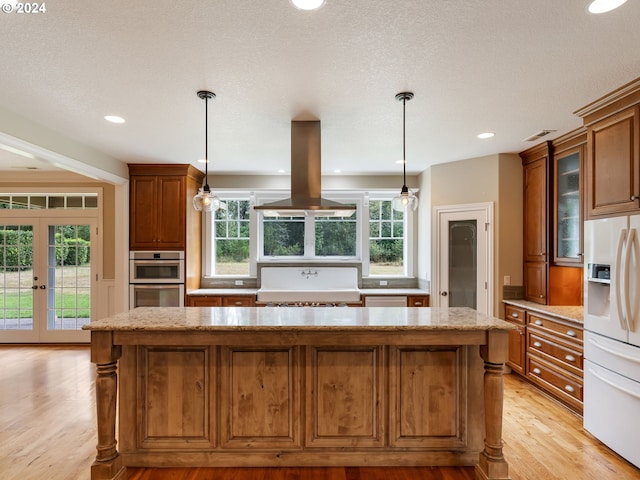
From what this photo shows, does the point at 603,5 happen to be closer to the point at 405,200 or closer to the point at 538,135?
the point at 405,200

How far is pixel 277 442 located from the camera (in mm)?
2346

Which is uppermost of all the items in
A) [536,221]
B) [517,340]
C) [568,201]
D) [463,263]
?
[568,201]

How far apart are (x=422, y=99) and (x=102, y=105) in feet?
8.06

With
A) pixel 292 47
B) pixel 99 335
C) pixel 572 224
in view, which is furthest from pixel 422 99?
pixel 99 335

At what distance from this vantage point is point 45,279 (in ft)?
17.3

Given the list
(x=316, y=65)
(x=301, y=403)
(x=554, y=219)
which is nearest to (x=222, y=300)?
(x=301, y=403)

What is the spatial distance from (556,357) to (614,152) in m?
1.84

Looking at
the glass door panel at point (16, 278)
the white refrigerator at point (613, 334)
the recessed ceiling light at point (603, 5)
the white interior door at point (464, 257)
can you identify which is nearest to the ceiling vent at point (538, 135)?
the white interior door at point (464, 257)

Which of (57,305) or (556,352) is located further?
(57,305)

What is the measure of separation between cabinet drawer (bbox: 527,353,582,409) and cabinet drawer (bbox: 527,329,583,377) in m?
0.06

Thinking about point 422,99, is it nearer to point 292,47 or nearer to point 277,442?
point 292,47

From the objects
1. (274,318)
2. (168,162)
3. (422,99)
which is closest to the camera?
(274,318)

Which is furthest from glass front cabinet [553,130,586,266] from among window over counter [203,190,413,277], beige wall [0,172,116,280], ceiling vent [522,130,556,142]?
beige wall [0,172,116,280]

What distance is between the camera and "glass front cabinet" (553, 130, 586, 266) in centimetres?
340
